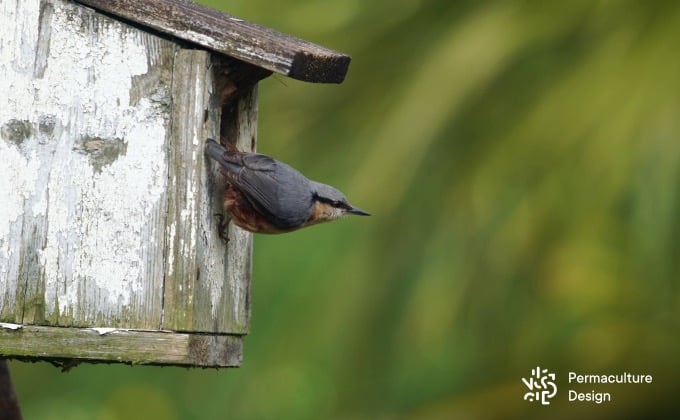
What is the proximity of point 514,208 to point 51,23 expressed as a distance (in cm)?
235

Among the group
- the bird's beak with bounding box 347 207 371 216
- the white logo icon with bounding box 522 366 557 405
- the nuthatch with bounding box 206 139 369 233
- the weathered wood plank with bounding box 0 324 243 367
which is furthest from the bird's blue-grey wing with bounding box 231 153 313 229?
the white logo icon with bounding box 522 366 557 405

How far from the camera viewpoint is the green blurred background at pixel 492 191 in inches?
207

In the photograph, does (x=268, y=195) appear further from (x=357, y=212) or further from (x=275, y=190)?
(x=357, y=212)

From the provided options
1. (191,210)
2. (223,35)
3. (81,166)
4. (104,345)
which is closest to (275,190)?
(191,210)

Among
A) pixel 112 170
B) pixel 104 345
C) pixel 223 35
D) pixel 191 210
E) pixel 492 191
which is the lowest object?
pixel 104 345

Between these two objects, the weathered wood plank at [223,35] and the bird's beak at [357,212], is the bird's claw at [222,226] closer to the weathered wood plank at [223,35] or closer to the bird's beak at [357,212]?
the weathered wood plank at [223,35]

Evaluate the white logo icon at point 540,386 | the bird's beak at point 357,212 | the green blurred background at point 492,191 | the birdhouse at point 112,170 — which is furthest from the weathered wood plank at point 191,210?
the white logo icon at point 540,386

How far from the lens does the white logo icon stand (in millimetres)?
5957

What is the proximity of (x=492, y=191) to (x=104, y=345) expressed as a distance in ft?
7.45

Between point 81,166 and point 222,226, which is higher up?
point 81,166

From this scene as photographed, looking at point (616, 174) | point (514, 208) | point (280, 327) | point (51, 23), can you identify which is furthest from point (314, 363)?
point (51, 23)

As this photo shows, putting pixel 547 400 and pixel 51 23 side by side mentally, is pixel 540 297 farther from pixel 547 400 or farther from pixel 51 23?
pixel 51 23

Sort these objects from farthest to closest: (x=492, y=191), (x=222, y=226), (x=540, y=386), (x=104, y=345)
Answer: (x=540, y=386) < (x=492, y=191) < (x=222, y=226) < (x=104, y=345)

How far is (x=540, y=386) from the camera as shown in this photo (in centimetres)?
611
